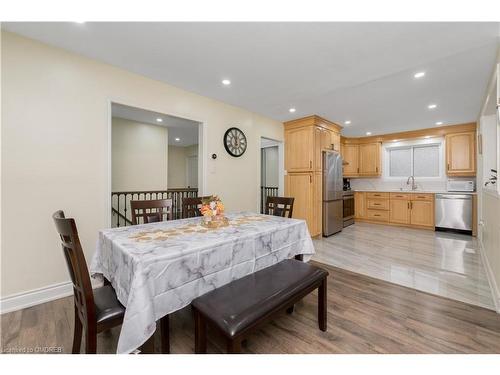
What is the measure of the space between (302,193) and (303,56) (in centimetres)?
277

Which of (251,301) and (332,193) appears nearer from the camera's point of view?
(251,301)

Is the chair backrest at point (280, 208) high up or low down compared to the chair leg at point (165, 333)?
up

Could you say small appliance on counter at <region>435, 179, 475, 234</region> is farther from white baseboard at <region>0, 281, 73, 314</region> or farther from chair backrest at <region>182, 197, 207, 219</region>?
white baseboard at <region>0, 281, 73, 314</region>

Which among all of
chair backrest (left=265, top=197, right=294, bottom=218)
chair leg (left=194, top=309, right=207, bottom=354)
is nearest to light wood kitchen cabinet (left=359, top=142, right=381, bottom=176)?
chair backrest (left=265, top=197, right=294, bottom=218)

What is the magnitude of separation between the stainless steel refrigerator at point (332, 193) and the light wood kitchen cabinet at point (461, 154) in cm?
258

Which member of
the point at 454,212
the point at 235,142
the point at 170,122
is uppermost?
the point at 170,122

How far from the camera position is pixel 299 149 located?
4559mm

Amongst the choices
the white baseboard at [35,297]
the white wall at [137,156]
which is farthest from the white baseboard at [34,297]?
the white wall at [137,156]

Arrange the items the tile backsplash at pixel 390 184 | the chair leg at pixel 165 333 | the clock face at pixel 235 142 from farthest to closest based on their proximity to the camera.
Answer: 1. the tile backsplash at pixel 390 184
2. the clock face at pixel 235 142
3. the chair leg at pixel 165 333

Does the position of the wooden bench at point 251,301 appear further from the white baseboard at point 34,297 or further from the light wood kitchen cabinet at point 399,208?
the light wood kitchen cabinet at point 399,208

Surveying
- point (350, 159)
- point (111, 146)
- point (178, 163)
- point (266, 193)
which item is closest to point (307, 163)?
point (266, 193)

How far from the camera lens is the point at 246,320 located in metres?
1.12

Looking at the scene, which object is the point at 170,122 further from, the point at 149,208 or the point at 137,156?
the point at 149,208

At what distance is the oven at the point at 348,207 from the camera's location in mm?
5598
